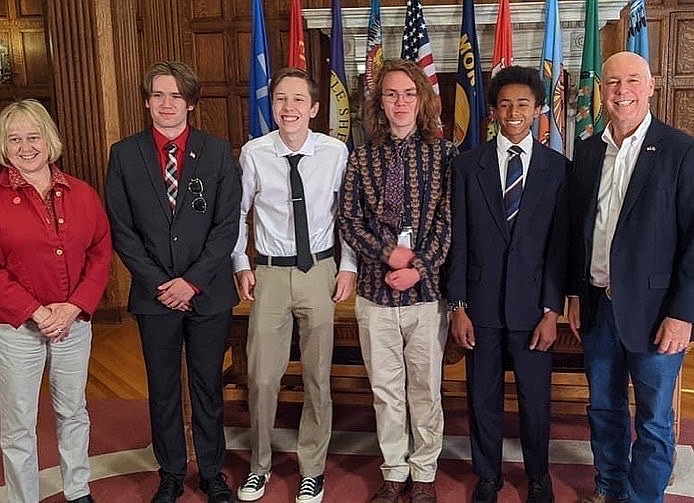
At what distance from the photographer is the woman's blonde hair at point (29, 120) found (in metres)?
2.38

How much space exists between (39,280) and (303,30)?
315cm

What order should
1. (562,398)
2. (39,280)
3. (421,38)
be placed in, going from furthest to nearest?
(421,38) → (562,398) → (39,280)

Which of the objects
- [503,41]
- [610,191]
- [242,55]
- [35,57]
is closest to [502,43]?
[503,41]

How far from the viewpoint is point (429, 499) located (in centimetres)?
270

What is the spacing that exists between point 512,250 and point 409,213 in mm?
353

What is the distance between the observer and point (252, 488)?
2.82m

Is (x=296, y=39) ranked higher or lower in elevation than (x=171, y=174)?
higher

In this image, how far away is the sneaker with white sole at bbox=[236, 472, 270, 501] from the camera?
9.20ft

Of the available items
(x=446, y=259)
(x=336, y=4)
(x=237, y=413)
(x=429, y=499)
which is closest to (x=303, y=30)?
(x=336, y=4)

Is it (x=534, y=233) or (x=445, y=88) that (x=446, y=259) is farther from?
(x=445, y=88)

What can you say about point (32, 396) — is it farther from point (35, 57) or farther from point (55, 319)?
point (35, 57)

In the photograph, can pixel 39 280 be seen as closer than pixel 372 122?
Yes

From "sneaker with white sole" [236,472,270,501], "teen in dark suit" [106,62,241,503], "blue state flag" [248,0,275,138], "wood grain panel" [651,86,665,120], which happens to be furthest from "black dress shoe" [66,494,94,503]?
"wood grain panel" [651,86,665,120]

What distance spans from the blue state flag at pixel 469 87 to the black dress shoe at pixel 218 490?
2670 millimetres
